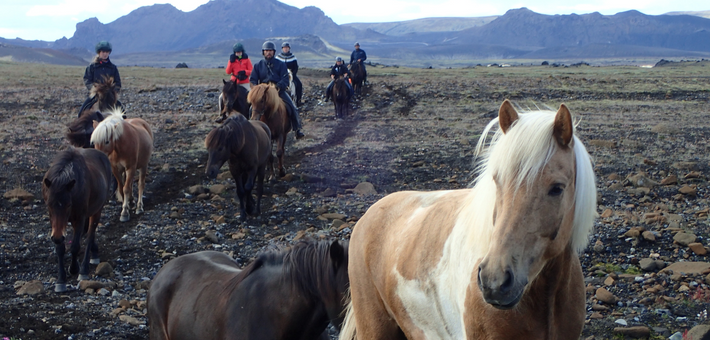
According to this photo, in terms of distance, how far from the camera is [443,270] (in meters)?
2.48

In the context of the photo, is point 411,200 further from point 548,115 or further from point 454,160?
point 454,160

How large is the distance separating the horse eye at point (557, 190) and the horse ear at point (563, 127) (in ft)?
0.54

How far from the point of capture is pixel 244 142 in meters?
8.68

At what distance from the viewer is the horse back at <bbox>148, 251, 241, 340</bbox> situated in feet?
12.9

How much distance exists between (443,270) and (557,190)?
0.60 m

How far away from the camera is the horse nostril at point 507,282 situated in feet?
6.55

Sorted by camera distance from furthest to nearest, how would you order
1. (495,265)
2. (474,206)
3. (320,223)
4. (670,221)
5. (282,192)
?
(282,192) < (320,223) < (670,221) < (474,206) < (495,265)

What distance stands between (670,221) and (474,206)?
17.9 feet

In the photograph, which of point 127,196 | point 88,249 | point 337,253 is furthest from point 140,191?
point 337,253

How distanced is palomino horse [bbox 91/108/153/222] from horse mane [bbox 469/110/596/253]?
7121 millimetres

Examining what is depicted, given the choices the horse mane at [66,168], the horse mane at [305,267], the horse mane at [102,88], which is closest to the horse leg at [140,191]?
the horse mane at [102,88]

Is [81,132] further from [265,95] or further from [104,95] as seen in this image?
[265,95]

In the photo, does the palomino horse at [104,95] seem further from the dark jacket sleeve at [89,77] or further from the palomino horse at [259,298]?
the palomino horse at [259,298]

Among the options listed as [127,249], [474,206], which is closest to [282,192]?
[127,249]
